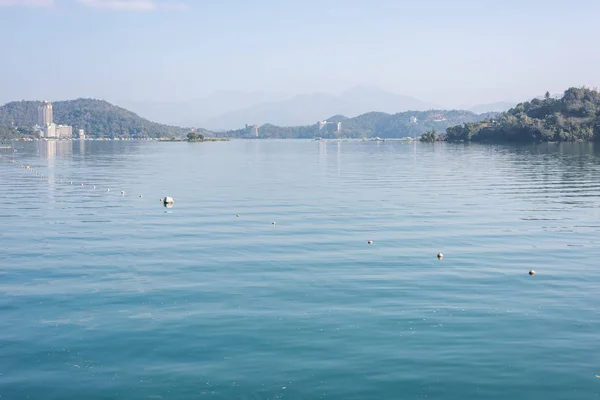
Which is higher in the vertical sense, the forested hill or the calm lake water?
the forested hill

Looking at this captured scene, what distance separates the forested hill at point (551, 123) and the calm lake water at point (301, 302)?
113m

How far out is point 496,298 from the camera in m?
15.2

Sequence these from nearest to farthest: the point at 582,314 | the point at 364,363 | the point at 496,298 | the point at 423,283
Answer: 1. the point at 364,363
2. the point at 582,314
3. the point at 496,298
4. the point at 423,283

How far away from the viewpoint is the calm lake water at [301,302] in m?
10.8

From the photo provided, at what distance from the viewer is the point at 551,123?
141 meters

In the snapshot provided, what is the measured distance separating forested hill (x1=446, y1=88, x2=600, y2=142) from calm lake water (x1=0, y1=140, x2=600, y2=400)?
113m

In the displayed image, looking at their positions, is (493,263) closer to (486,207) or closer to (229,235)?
(229,235)

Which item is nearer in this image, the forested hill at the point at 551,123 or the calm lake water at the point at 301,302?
the calm lake water at the point at 301,302

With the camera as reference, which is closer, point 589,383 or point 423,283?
point 589,383

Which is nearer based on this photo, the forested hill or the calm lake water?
the calm lake water

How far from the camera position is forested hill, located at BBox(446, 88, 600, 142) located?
13419 centimetres

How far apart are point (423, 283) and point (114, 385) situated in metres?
8.73

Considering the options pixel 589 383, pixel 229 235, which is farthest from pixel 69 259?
pixel 589 383

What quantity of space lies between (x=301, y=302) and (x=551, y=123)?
457 ft
